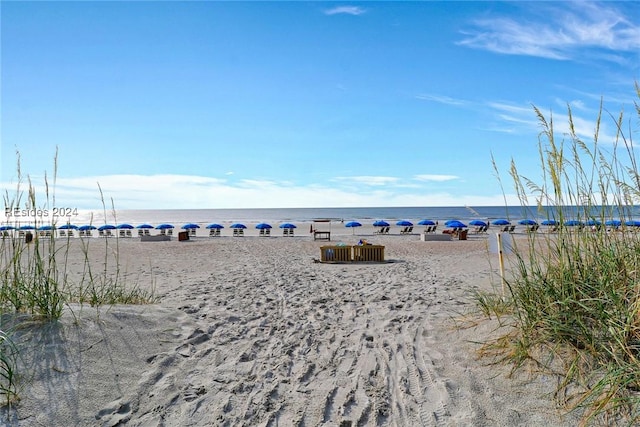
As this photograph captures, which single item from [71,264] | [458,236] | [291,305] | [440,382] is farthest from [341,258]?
[458,236]

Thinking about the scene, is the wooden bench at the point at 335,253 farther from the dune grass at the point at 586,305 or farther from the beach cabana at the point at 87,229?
the dune grass at the point at 586,305

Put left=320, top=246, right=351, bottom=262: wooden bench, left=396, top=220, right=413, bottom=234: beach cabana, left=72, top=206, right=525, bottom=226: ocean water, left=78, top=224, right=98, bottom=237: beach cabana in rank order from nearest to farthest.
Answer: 1. left=78, top=224, right=98, bottom=237: beach cabana
2. left=320, top=246, right=351, bottom=262: wooden bench
3. left=396, top=220, right=413, bottom=234: beach cabana
4. left=72, top=206, right=525, bottom=226: ocean water

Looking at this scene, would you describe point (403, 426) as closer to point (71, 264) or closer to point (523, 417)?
point (523, 417)

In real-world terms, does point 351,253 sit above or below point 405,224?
below

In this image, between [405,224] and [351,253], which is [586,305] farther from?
[405,224]

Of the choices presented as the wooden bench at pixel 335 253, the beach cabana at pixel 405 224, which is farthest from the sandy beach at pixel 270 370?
the beach cabana at pixel 405 224

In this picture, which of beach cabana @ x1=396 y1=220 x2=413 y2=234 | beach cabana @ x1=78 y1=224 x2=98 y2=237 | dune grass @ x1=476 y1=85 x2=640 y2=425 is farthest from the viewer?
beach cabana @ x1=396 y1=220 x2=413 y2=234

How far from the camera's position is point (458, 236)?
915 inches

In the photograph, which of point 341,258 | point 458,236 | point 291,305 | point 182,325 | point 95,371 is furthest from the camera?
point 458,236

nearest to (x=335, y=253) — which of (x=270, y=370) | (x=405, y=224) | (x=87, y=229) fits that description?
(x=270, y=370)

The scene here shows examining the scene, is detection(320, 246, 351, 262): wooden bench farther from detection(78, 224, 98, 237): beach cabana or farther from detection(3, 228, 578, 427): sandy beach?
detection(3, 228, 578, 427): sandy beach

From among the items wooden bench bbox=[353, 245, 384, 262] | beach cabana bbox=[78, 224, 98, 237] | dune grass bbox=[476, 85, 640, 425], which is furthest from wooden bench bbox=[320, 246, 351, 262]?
dune grass bbox=[476, 85, 640, 425]

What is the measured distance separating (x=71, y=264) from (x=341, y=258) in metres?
7.87

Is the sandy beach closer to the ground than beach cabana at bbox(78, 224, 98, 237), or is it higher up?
closer to the ground
